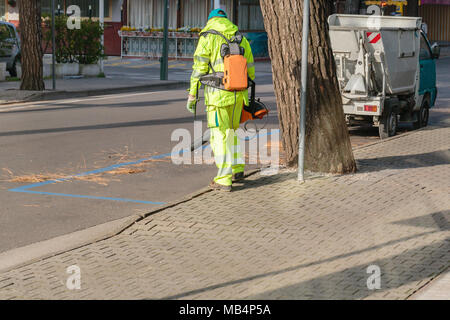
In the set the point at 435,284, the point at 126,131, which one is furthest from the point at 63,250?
the point at 126,131

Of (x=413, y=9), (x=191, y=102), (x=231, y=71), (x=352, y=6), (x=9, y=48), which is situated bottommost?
(x=191, y=102)

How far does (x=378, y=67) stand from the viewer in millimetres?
14320

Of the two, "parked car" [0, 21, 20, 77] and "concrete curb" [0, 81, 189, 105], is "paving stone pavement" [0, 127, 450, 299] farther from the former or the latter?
"parked car" [0, 21, 20, 77]

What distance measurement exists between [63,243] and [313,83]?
404cm

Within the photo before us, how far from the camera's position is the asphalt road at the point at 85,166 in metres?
8.60

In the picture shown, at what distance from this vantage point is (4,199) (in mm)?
9234

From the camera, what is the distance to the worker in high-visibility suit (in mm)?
9367

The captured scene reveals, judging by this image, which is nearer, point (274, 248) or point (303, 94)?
point (274, 248)

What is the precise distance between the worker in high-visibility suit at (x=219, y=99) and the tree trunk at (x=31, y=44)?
1293 cm

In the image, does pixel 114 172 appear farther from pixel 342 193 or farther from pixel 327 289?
pixel 327 289

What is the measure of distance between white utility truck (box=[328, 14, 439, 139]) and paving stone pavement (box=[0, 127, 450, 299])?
4236 millimetres

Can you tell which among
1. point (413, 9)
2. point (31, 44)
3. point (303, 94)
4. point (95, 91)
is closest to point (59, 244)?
point (303, 94)

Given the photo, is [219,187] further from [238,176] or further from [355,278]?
[355,278]

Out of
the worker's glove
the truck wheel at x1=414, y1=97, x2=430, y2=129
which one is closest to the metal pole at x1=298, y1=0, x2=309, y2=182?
the worker's glove
